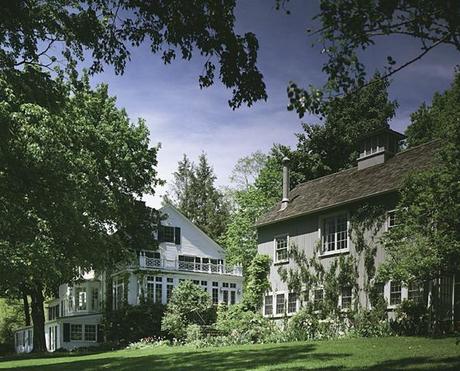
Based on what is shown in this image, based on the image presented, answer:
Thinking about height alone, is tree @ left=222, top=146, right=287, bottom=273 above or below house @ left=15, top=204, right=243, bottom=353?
above

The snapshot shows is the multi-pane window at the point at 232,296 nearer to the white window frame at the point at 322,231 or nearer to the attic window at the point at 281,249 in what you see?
the attic window at the point at 281,249

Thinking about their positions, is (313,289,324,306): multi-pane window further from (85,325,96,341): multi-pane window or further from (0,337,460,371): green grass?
(85,325,96,341): multi-pane window

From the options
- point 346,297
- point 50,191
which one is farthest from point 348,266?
point 50,191

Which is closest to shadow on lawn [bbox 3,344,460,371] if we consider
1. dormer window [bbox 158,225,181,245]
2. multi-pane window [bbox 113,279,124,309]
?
multi-pane window [bbox 113,279,124,309]

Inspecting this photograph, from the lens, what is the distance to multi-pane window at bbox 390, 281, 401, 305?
73.0ft

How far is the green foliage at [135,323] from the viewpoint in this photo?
36.8 metres

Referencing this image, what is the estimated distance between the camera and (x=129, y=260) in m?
34.0

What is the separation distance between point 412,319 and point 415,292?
4.21ft

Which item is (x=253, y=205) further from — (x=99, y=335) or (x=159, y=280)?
(x=99, y=335)

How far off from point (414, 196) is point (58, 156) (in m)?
11.3

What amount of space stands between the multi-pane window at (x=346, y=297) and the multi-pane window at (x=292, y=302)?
126 inches

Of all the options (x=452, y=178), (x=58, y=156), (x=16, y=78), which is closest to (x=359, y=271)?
(x=452, y=178)

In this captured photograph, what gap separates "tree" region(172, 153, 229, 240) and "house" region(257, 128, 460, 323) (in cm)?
3436

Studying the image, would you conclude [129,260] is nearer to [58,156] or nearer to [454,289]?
[58,156]
